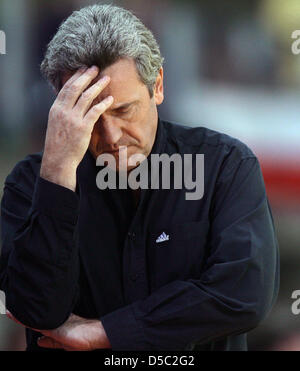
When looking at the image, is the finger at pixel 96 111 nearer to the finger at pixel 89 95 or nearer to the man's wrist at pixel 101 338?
the finger at pixel 89 95

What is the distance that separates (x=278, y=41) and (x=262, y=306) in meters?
2.32

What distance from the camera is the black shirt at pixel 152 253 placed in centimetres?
152

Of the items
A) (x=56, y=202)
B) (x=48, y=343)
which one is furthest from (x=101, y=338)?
(x=56, y=202)

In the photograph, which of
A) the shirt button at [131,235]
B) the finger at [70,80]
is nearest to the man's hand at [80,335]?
the shirt button at [131,235]

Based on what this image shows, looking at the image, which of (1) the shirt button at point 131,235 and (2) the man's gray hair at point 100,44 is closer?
(2) the man's gray hair at point 100,44

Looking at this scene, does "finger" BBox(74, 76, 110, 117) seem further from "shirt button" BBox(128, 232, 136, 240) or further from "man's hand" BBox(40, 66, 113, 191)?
"shirt button" BBox(128, 232, 136, 240)

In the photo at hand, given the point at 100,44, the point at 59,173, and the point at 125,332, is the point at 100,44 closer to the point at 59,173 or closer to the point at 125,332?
the point at 59,173

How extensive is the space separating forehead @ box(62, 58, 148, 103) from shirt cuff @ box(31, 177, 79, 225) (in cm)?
29

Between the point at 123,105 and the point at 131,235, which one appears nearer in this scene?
the point at 123,105

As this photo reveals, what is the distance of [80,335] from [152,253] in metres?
0.33

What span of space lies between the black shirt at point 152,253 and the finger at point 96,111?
205mm

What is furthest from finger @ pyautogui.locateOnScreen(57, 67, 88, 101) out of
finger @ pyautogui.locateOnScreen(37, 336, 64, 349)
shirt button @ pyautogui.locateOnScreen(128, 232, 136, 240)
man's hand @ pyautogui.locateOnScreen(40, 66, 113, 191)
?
finger @ pyautogui.locateOnScreen(37, 336, 64, 349)

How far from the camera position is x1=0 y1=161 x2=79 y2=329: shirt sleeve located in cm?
152

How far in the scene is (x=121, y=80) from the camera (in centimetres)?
157
